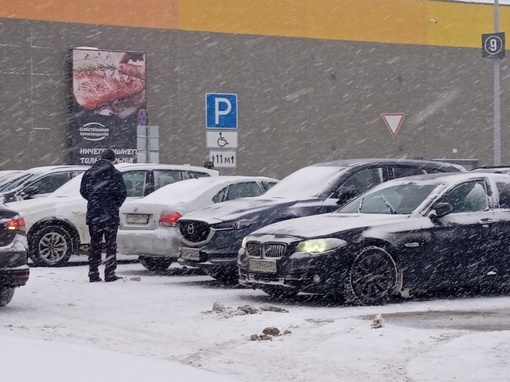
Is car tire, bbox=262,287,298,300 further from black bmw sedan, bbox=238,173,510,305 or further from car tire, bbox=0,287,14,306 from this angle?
car tire, bbox=0,287,14,306

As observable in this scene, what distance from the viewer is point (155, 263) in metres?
17.8

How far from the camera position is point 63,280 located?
625 inches

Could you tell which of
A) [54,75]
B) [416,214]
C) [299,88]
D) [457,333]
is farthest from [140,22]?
[457,333]

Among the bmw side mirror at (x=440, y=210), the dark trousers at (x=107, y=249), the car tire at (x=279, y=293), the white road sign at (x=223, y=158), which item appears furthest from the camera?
the white road sign at (x=223, y=158)

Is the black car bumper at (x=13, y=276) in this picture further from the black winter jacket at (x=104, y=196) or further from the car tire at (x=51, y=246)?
the car tire at (x=51, y=246)

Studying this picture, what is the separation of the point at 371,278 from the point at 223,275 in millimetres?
3217

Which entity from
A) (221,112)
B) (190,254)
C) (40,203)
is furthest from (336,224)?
(221,112)

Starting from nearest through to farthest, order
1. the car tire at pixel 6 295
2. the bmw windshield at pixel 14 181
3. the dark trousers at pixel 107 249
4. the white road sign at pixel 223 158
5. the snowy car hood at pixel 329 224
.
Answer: the car tire at pixel 6 295 → the snowy car hood at pixel 329 224 → the dark trousers at pixel 107 249 → the bmw windshield at pixel 14 181 → the white road sign at pixel 223 158

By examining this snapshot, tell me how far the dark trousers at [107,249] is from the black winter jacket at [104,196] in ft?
0.26

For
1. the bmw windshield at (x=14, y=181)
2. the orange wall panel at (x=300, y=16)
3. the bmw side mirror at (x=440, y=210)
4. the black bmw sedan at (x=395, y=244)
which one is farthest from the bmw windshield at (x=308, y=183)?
the orange wall panel at (x=300, y=16)

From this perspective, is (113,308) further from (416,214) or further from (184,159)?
(184,159)

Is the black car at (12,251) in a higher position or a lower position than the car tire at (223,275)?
higher

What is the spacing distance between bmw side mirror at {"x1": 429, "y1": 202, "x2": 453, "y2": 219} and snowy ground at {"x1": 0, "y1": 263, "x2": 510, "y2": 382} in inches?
36.3

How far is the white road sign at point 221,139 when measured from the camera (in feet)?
76.0
